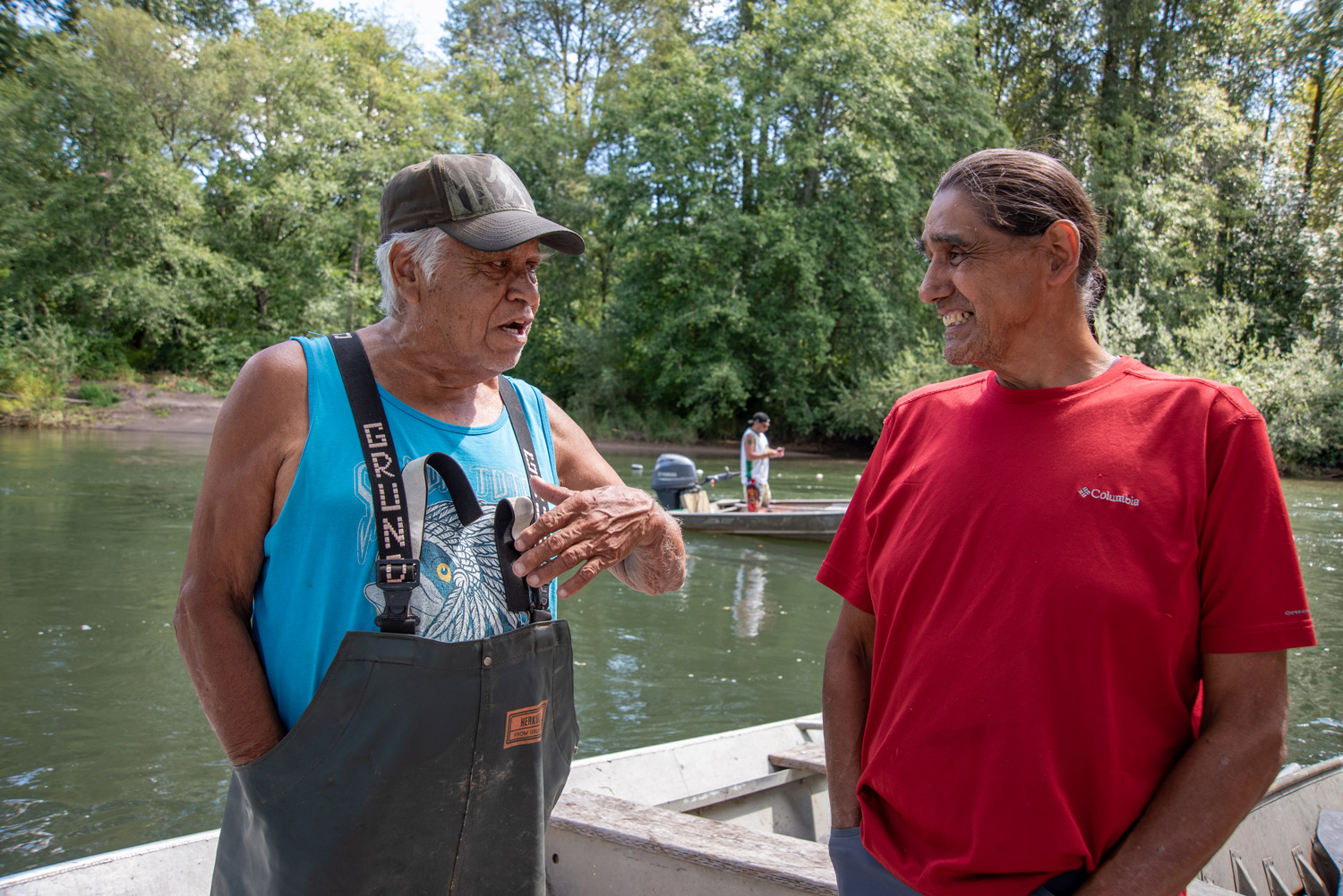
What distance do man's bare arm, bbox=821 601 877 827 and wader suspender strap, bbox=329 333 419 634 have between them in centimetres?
75

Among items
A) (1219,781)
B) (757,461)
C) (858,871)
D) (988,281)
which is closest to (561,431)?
(988,281)

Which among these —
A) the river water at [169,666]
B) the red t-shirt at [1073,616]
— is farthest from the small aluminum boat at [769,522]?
the red t-shirt at [1073,616]

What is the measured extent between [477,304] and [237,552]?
0.60 meters

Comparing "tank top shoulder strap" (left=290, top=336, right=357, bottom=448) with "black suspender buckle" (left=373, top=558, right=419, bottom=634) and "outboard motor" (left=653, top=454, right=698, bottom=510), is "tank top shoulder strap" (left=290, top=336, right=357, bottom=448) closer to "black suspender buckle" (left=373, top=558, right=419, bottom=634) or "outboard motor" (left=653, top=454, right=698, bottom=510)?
"black suspender buckle" (left=373, top=558, right=419, bottom=634)

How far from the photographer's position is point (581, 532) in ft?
5.46

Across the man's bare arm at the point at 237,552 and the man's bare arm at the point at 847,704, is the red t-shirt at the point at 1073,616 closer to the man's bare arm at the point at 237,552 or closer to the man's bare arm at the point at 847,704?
the man's bare arm at the point at 847,704

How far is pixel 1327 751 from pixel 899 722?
21.5 ft

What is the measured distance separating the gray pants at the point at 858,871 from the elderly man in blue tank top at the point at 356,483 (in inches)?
22.5

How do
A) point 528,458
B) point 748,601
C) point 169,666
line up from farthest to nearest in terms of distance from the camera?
point 748,601 < point 169,666 < point 528,458

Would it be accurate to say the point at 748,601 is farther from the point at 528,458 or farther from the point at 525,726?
the point at 525,726

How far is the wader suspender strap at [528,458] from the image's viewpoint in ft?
5.53

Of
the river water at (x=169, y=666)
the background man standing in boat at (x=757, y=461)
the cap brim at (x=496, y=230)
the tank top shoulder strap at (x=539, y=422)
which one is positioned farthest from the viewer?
the background man standing in boat at (x=757, y=461)

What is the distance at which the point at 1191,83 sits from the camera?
2916 cm

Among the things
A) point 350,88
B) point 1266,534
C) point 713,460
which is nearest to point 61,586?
point 1266,534
